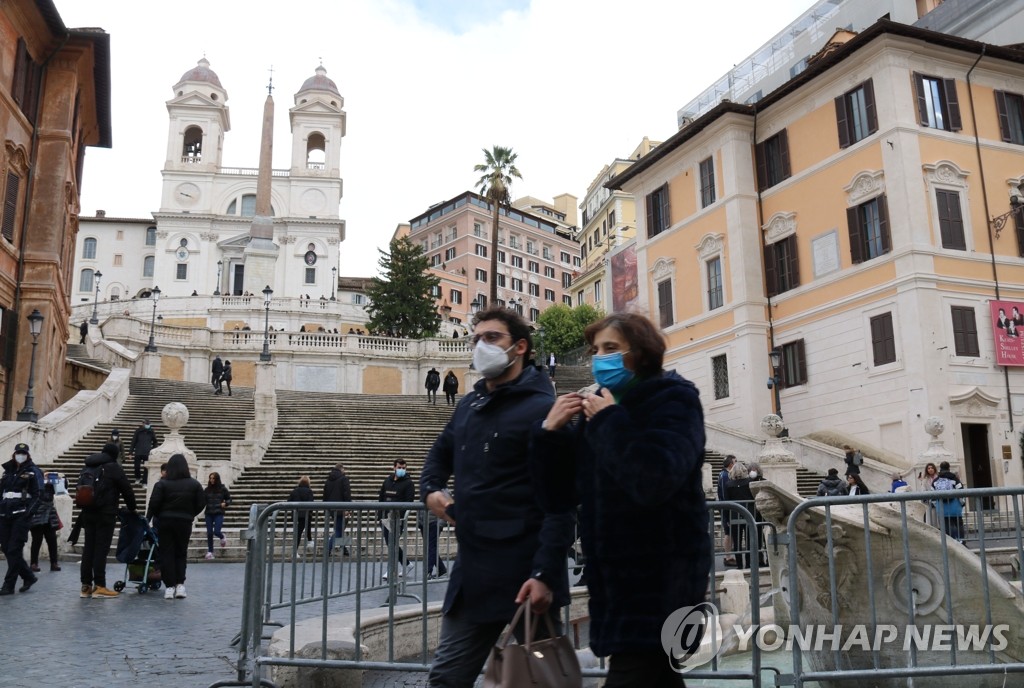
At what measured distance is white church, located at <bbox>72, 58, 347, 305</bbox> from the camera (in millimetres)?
78062

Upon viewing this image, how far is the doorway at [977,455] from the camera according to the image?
23.4 metres

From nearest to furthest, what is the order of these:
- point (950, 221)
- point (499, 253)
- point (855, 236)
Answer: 1. point (950, 221)
2. point (855, 236)
3. point (499, 253)

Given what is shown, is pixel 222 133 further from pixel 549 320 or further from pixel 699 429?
pixel 699 429

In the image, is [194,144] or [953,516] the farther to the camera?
[194,144]

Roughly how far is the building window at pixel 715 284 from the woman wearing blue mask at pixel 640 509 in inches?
1117

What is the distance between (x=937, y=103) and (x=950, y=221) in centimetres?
371

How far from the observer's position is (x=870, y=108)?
25.9 metres

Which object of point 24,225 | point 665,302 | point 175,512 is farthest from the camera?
point 665,302

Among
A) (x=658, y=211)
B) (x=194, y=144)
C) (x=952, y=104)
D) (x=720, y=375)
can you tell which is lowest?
(x=720, y=375)

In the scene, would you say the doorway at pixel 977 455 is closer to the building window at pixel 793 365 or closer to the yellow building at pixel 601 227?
the building window at pixel 793 365

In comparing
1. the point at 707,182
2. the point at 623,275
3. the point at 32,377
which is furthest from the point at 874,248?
the point at 32,377

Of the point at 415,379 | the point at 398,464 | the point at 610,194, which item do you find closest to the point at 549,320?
the point at 610,194

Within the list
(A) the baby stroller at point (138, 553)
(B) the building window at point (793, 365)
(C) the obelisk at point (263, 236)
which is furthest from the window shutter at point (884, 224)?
(C) the obelisk at point (263, 236)

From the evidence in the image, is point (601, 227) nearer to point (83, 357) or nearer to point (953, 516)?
point (83, 357)
